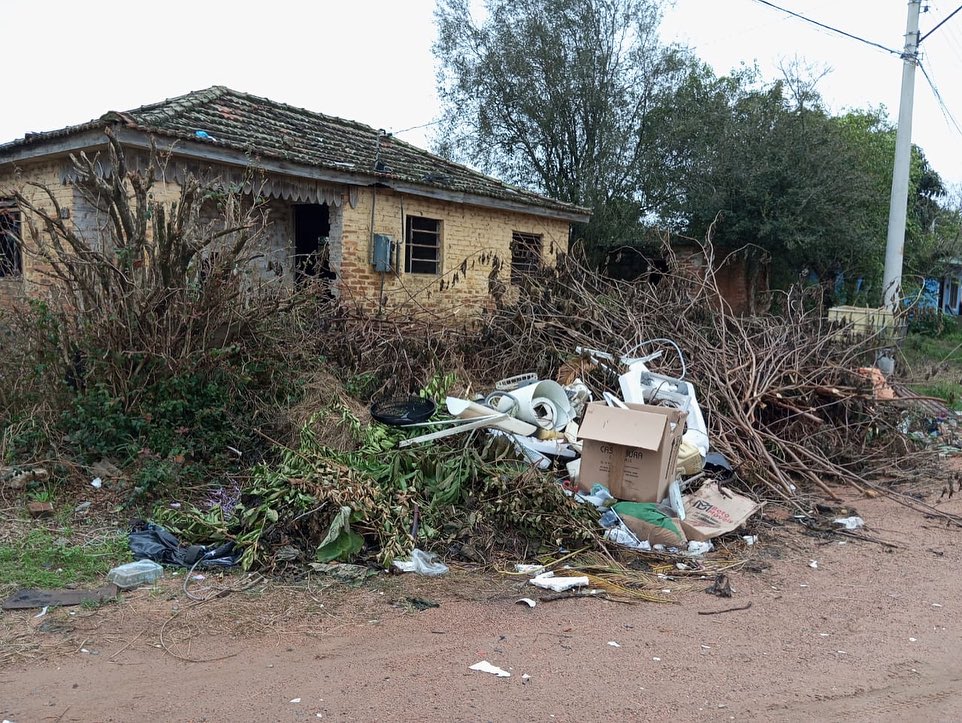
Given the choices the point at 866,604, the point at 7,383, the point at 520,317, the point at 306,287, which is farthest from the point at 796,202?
the point at 7,383

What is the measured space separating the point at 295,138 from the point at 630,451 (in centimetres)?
790

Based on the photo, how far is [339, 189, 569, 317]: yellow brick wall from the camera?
1130 cm

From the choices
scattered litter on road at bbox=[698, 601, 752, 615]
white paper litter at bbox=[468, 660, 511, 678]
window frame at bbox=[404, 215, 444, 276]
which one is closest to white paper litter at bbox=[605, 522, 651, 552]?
scattered litter on road at bbox=[698, 601, 752, 615]

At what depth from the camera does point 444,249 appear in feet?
42.8

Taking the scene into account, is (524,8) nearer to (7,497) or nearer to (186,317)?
(186,317)

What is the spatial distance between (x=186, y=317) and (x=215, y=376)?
58 cm

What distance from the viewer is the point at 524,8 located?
19844 millimetres

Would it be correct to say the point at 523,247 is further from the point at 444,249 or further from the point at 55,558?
the point at 55,558

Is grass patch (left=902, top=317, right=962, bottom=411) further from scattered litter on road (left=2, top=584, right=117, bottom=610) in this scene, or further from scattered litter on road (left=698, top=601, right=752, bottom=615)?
scattered litter on road (left=2, top=584, right=117, bottom=610)

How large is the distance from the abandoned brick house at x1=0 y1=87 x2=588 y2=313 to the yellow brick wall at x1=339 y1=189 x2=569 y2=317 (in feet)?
0.07

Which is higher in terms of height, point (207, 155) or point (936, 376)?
point (207, 155)

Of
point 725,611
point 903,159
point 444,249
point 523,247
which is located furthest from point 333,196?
point 903,159

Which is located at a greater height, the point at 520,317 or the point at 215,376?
the point at 520,317

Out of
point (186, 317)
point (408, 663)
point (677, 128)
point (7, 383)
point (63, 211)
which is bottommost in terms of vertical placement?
point (408, 663)
